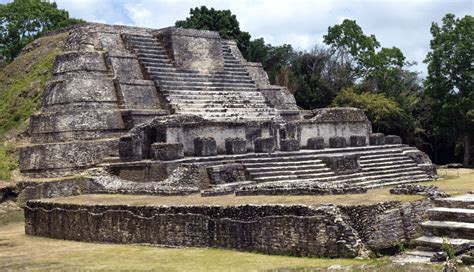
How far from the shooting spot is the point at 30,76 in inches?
1072

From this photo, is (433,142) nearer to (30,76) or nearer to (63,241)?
(30,76)

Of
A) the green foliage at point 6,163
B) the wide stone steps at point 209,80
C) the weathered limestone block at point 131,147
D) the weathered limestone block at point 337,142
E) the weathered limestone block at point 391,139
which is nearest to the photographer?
the weathered limestone block at point 131,147

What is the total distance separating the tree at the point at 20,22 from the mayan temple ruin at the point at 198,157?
1276 centimetres

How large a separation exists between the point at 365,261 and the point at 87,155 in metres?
12.7

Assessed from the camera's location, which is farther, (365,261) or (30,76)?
(30,76)

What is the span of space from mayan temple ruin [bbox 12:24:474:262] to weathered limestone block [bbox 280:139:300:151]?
0.04 m

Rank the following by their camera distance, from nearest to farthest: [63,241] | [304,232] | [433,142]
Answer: [304,232] < [63,241] < [433,142]

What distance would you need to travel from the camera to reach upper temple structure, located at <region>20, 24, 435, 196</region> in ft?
65.8

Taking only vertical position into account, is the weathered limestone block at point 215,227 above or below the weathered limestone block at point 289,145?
below

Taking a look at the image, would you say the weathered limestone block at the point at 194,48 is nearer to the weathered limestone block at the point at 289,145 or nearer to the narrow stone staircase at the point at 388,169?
the weathered limestone block at the point at 289,145

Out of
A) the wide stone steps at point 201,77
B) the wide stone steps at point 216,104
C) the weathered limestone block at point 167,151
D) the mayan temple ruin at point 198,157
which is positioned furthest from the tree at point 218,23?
the weathered limestone block at point 167,151

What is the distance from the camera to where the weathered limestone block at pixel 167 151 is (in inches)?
786

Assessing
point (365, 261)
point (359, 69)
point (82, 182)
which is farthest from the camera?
point (359, 69)

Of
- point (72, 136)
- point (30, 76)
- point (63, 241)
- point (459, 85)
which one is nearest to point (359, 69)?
point (459, 85)
